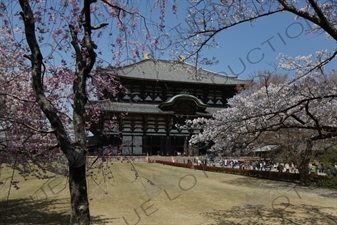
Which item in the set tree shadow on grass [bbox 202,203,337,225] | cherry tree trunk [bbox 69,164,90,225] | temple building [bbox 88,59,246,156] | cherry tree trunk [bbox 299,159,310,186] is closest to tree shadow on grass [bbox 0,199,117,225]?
tree shadow on grass [bbox 202,203,337,225]

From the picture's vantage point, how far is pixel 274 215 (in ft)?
33.4

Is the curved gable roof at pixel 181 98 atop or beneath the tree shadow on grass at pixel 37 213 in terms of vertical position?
atop

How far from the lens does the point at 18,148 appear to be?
674 centimetres

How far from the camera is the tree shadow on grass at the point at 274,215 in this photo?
924 cm

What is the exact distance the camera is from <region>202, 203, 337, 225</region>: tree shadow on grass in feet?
30.3

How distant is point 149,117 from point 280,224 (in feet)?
108

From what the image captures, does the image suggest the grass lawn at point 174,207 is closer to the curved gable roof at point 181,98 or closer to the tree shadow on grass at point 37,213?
the tree shadow on grass at point 37,213

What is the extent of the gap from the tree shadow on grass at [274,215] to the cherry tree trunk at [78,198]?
19.5 feet

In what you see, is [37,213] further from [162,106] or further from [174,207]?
[162,106]

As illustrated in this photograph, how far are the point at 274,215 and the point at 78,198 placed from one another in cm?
803

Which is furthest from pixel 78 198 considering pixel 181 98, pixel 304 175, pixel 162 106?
pixel 181 98

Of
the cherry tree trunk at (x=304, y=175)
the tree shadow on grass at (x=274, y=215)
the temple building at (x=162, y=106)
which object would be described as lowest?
the tree shadow on grass at (x=274, y=215)

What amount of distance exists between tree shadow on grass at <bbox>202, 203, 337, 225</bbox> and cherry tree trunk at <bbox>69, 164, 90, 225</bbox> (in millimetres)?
5937

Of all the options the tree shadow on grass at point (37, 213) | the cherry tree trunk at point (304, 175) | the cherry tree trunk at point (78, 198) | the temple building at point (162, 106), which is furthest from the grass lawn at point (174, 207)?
the temple building at point (162, 106)
